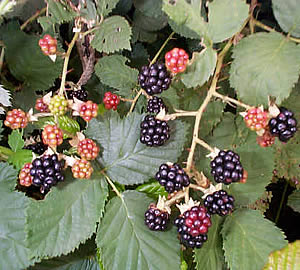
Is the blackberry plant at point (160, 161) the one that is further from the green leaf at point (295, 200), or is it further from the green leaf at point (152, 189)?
the green leaf at point (295, 200)

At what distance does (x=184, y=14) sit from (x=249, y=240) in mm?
602

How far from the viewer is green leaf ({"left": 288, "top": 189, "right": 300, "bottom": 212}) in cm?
129

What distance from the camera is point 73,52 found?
1422mm

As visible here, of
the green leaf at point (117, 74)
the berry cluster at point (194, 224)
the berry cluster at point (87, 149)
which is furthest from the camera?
the green leaf at point (117, 74)

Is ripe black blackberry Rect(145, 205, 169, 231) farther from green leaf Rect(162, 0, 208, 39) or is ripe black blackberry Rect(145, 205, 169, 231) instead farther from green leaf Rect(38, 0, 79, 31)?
green leaf Rect(38, 0, 79, 31)

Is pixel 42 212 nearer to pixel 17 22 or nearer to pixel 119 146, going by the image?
pixel 119 146

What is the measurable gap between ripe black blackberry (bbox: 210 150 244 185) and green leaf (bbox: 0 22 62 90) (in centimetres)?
72

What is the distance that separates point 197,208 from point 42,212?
0.38 m

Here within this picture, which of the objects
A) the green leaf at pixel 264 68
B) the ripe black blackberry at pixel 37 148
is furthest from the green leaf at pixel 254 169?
the ripe black blackberry at pixel 37 148

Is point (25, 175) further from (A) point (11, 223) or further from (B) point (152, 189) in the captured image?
(B) point (152, 189)

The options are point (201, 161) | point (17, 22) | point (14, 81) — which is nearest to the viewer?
point (201, 161)

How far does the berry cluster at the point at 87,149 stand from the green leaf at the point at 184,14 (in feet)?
1.17

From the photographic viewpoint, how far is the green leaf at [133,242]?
89 cm

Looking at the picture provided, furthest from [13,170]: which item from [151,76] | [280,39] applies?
[280,39]
